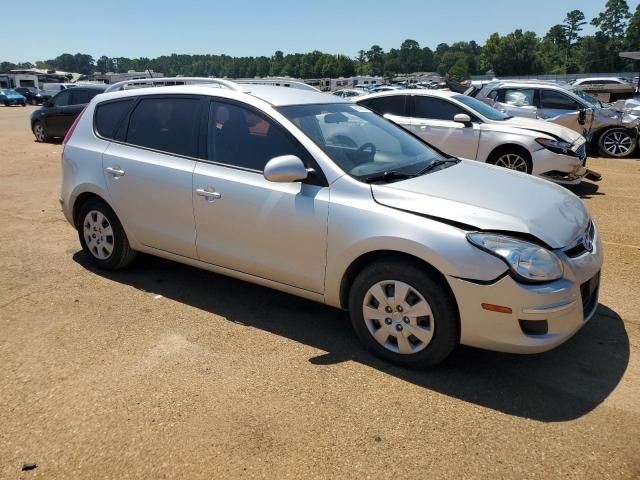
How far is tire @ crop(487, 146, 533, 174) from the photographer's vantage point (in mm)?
8384

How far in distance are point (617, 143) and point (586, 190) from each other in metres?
4.26

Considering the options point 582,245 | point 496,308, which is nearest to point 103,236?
point 496,308

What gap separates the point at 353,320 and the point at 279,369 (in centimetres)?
56

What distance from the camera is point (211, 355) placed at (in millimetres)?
3645

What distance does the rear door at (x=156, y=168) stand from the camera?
4.29 m

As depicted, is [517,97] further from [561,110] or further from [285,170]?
[285,170]

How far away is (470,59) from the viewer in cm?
16250

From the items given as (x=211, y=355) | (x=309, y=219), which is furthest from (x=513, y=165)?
(x=211, y=355)

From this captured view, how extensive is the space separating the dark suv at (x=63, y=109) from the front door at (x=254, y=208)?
40.9 ft

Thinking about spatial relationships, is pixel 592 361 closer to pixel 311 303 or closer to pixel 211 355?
pixel 311 303

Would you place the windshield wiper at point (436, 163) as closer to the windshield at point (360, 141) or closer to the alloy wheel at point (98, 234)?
the windshield at point (360, 141)

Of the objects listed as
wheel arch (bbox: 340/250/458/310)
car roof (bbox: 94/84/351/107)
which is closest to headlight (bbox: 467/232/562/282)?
wheel arch (bbox: 340/250/458/310)

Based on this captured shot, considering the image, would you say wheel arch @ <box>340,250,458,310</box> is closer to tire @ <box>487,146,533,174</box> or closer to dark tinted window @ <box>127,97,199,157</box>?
dark tinted window @ <box>127,97,199,157</box>

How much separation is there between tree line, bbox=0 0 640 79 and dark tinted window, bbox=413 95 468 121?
92.2 metres
